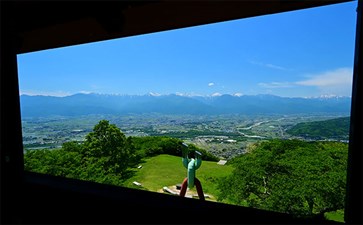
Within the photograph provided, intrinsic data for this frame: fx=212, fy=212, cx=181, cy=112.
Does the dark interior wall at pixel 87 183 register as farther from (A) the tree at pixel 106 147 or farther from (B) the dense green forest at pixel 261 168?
(A) the tree at pixel 106 147

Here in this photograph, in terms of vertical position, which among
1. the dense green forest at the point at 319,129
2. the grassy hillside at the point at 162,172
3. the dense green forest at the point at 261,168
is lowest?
the grassy hillside at the point at 162,172

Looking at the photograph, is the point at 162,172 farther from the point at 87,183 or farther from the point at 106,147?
the point at 87,183

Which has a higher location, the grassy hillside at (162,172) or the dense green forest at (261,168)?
the dense green forest at (261,168)

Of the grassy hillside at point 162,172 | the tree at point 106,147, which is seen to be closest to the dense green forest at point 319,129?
the grassy hillside at point 162,172

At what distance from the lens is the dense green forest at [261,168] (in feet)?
14.9

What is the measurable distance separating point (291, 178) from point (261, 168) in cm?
79

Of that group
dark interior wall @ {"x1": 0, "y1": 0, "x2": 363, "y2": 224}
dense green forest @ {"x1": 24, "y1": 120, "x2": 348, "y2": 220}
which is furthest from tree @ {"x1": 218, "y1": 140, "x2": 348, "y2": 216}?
dark interior wall @ {"x1": 0, "y1": 0, "x2": 363, "y2": 224}

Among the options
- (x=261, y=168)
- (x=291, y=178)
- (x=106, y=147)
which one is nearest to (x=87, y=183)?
(x=291, y=178)

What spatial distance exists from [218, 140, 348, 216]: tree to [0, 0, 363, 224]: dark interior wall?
4.03 metres

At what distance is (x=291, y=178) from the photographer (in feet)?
16.9

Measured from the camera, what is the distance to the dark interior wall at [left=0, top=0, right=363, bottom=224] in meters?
0.94

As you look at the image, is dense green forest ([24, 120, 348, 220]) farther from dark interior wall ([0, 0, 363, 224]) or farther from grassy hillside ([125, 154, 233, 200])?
dark interior wall ([0, 0, 363, 224])

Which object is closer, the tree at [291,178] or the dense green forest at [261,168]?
the tree at [291,178]

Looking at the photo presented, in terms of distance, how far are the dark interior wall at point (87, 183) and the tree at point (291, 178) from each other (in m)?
4.03
